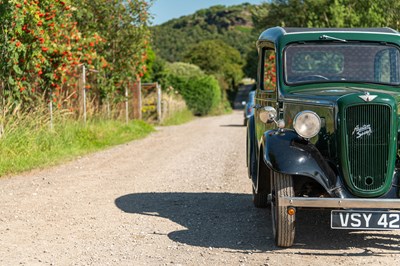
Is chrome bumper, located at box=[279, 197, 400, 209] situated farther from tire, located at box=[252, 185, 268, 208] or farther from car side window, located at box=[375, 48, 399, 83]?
tire, located at box=[252, 185, 268, 208]

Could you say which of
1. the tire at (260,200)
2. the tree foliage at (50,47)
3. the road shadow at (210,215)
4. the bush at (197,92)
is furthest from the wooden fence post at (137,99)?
the tire at (260,200)

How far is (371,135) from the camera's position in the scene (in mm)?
5816

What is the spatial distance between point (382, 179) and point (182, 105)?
32742 millimetres

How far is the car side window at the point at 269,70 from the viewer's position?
24.7 ft

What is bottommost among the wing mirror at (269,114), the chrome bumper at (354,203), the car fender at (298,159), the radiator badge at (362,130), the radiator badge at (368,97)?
the chrome bumper at (354,203)

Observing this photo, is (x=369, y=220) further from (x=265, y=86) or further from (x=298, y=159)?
(x=265, y=86)

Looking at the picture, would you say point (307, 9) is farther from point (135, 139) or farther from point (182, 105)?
point (135, 139)

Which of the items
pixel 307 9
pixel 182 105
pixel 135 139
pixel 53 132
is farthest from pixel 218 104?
pixel 53 132

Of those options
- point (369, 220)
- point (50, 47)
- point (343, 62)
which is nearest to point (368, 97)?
point (369, 220)

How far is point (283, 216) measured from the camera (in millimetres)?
5875

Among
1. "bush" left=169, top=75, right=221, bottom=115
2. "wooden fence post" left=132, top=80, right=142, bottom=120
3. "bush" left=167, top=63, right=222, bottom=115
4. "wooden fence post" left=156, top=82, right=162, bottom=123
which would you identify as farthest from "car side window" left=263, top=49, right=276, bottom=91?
"bush" left=169, top=75, right=221, bottom=115

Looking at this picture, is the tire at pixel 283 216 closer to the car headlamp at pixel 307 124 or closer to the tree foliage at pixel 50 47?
the car headlamp at pixel 307 124

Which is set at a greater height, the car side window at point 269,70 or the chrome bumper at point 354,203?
the car side window at point 269,70

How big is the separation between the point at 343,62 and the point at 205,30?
492 ft
